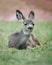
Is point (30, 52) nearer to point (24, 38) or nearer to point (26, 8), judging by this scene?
point (24, 38)

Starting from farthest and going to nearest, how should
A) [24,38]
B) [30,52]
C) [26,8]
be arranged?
[26,8]
[24,38]
[30,52]

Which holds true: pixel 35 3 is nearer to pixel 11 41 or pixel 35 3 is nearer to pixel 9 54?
pixel 11 41

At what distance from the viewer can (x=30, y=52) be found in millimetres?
8062

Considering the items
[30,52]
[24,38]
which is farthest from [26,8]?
[30,52]

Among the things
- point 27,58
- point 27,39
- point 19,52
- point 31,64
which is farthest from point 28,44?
point 31,64

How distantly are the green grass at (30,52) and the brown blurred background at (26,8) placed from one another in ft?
8.91

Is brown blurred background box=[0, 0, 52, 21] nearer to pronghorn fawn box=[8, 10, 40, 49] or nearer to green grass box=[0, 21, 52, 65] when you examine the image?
green grass box=[0, 21, 52, 65]

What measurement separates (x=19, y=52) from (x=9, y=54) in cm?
36

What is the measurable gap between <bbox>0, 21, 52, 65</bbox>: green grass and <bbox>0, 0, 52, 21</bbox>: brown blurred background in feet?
8.91

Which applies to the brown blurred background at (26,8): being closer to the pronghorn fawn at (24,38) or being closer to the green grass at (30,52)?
the green grass at (30,52)

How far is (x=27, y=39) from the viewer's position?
29.3 ft

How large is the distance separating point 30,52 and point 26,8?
7444mm

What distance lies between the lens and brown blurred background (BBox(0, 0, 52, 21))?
14247mm

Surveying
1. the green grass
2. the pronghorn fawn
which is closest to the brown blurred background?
the green grass
